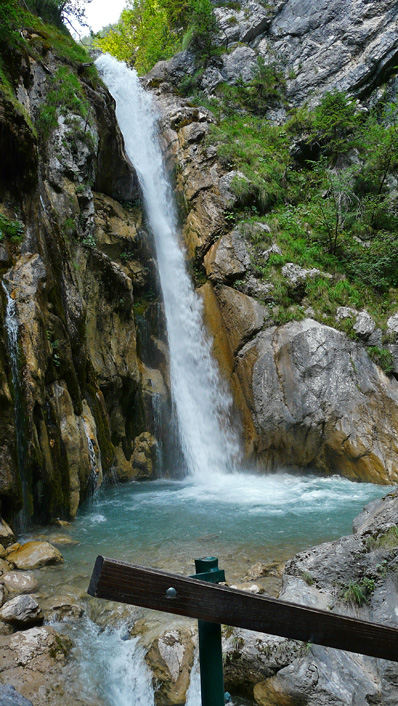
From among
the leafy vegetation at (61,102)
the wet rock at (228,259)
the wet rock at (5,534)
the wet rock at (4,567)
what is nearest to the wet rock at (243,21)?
the leafy vegetation at (61,102)

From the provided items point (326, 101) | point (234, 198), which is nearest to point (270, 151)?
point (326, 101)

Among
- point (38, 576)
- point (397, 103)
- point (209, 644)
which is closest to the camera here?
point (209, 644)

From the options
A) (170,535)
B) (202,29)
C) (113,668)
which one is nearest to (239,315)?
(170,535)

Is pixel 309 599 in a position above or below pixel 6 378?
below

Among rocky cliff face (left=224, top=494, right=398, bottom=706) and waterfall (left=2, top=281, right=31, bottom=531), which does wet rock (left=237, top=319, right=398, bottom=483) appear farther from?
rocky cliff face (left=224, top=494, right=398, bottom=706)

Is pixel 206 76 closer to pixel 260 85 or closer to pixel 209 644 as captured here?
pixel 260 85

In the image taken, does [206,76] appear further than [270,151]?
Yes

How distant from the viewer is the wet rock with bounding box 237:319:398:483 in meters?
10.9

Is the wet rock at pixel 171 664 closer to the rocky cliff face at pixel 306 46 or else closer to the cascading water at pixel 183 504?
the cascading water at pixel 183 504

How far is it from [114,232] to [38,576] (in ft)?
33.6

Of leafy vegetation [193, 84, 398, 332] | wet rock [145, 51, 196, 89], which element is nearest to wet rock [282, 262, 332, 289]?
leafy vegetation [193, 84, 398, 332]

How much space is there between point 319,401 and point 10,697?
31.2ft

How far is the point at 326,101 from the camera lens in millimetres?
16922

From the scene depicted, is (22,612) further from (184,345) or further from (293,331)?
(184,345)
